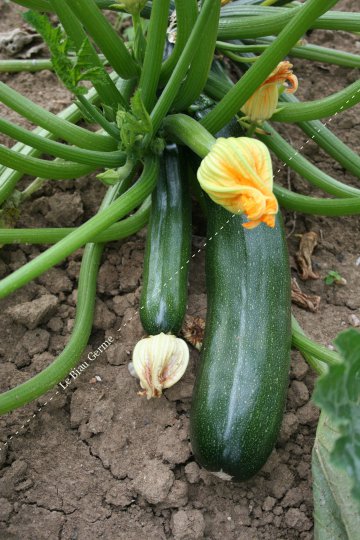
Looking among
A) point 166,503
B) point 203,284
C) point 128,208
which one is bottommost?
point 166,503

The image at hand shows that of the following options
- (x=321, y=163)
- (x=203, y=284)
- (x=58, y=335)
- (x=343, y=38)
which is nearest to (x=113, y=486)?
(x=58, y=335)

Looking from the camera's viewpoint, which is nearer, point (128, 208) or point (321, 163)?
point (128, 208)

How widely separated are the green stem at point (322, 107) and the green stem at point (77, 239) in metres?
0.47

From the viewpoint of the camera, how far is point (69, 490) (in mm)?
1915

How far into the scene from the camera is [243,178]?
151 cm

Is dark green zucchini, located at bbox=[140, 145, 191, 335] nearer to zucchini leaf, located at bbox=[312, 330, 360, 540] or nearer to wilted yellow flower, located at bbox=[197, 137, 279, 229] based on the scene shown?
wilted yellow flower, located at bbox=[197, 137, 279, 229]

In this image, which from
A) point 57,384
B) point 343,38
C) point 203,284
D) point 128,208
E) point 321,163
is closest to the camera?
point 128,208

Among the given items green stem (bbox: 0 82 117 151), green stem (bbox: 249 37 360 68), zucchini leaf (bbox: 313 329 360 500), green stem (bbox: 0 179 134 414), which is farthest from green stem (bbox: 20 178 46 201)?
zucchini leaf (bbox: 313 329 360 500)

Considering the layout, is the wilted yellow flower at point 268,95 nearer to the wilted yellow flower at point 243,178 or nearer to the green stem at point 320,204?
the green stem at point 320,204

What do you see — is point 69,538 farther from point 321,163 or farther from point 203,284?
point 321,163

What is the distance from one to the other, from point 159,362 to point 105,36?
0.92 metres

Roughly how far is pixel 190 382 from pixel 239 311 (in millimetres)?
282

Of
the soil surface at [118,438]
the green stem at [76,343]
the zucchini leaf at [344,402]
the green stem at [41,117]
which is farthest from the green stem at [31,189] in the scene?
the zucchini leaf at [344,402]

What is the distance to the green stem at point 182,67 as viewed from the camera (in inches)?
67.0
